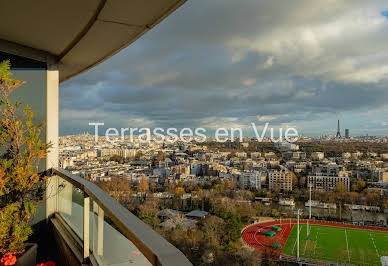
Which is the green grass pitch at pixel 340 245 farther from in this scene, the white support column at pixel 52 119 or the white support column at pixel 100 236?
the white support column at pixel 100 236

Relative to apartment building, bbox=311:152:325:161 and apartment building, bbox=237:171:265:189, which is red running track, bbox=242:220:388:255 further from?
apartment building, bbox=311:152:325:161

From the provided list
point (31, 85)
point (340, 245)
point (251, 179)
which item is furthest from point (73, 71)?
point (340, 245)

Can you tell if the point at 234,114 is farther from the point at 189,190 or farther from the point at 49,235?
the point at 49,235

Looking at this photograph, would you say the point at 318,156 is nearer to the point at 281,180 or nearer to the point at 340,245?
the point at 281,180

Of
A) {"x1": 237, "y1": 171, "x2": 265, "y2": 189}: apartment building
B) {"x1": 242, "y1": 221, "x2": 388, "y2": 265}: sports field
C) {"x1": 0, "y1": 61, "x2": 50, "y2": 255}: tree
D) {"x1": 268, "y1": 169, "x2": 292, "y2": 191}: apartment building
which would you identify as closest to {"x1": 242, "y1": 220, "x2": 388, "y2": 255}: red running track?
{"x1": 242, "y1": 221, "x2": 388, "y2": 265}: sports field

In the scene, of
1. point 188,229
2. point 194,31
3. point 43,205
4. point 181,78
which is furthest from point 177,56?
point 43,205
